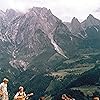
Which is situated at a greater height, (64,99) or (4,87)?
(4,87)

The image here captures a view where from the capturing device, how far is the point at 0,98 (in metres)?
28.6

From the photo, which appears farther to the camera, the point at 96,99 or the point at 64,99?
the point at 64,99

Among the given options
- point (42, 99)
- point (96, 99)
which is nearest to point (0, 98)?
point (42, 99)

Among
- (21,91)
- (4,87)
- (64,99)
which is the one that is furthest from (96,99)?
(4,87)

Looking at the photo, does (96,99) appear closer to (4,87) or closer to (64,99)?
(64,99)

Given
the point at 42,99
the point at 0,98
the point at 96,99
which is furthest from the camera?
the point at 42,99

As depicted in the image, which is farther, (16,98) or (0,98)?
(0,98)

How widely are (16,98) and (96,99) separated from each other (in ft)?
18.1

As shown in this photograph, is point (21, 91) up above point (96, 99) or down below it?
above

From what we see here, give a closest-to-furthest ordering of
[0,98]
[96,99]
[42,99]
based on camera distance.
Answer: [96,99] < [0,98] < [42,99]

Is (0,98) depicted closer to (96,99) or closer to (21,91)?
(21,91)

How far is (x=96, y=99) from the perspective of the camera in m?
26.5

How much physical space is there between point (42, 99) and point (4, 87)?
3.35 meters

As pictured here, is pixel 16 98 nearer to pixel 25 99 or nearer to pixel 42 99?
pixel 25 99
